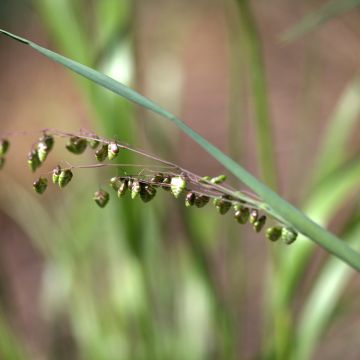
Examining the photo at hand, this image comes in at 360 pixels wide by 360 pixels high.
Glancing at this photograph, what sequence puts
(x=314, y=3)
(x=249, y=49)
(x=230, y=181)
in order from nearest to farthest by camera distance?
(x=249, y=49), (x=230, y=181), (x=314, y=3)

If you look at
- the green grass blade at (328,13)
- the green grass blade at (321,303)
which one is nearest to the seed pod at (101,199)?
the green grass blade at (328,13)

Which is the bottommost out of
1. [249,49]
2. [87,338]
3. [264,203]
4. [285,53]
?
[87,338]

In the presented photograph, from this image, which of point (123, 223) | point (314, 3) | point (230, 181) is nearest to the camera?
point (123, 223)

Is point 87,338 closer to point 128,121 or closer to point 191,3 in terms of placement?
point 128,121

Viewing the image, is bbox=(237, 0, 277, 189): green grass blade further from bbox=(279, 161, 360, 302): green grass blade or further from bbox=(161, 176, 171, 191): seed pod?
bbox=(161, 176, 171, 191): seed pod

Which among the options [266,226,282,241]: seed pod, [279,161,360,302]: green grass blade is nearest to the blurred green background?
[279,161,360,302]: green grass blade

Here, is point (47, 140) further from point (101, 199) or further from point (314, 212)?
point (314, 212)

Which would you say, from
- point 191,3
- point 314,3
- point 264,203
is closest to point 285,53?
point 314,3
